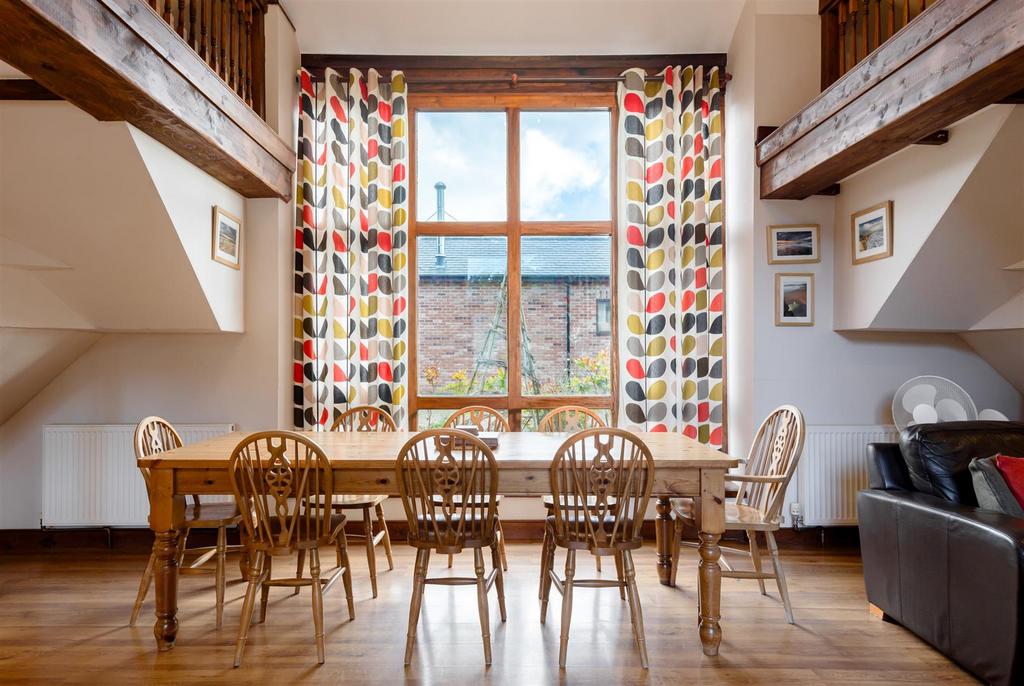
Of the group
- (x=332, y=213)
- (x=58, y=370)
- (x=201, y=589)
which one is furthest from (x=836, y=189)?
(x=58, y=370)

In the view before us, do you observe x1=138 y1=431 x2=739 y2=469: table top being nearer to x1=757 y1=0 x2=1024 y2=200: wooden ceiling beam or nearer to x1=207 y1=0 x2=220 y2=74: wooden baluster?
x1=757 y1=0 x2=1024 y2=200: wooden ceiling beam

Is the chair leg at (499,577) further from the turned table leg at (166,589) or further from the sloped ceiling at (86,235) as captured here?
the sloped ceiling at (86,235)

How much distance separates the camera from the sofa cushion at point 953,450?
2.66 m

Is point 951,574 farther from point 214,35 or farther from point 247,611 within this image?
point 214,35

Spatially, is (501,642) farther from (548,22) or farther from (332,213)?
(548,22)

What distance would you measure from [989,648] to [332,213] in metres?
4.01

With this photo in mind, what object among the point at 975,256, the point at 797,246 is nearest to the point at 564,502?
the point at 797,246

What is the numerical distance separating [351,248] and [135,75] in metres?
1.95

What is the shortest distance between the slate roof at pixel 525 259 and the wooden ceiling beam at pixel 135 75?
4.54ft

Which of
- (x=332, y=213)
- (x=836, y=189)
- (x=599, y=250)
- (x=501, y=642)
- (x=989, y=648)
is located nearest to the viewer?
(x=989, y=648)

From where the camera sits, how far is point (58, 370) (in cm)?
402

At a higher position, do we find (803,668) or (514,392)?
(514,392)

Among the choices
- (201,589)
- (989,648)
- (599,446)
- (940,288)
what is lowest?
(201,589)

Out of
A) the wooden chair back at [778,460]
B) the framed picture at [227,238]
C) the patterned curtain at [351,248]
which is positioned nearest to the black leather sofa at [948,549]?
the wooden chair back at [778,460]
